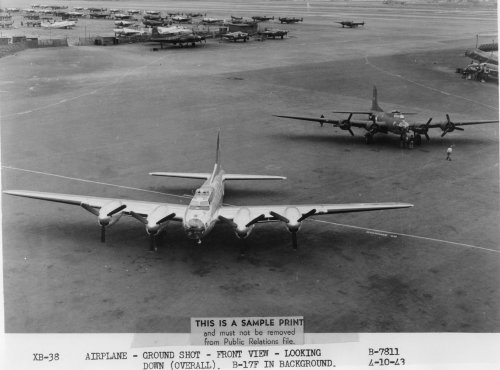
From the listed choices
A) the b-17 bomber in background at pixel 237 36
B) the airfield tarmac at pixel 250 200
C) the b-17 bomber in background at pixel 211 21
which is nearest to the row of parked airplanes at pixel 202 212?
the airfield tarmac at pixel 250 200

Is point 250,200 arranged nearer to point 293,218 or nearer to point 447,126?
point 293,218

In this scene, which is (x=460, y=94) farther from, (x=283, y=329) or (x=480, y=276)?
(x=283, y=329)

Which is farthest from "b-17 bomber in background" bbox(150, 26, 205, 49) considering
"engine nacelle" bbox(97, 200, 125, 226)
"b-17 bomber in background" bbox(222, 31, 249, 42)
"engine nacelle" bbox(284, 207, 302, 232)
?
"engine nacelle" bbox(284, 207, 302, 232)

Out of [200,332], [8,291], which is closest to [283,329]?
[200,332]

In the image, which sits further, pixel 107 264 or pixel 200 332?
pixel 107 264

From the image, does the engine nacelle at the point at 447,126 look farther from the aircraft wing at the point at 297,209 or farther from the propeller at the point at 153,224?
the propeller at the point at 153,224
